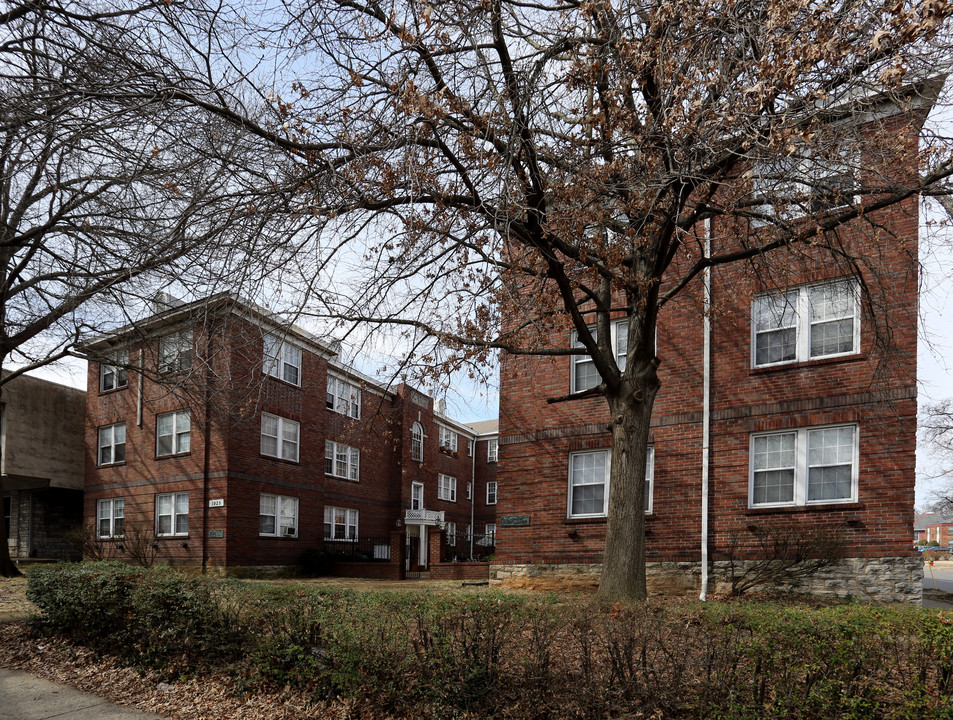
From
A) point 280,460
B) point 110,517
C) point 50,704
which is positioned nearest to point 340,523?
point 280,460

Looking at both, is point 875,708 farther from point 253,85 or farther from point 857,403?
point 857,403

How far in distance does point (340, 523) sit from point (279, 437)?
234 inches

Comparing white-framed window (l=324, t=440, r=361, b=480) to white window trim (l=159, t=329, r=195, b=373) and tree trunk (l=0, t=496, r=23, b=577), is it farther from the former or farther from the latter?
white window trim (l=159, t=329, r=195, b=373)

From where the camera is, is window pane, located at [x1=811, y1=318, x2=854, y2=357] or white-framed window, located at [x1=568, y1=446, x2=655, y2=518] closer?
window pane, located at [x1=811, y1=318, x2=854, y2=357]

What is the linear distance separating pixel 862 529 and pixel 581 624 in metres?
11.1

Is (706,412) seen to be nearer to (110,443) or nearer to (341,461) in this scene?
(341,461)

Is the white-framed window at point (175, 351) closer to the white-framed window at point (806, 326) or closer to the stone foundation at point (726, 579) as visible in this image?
the stone foundation at point (726, 579)

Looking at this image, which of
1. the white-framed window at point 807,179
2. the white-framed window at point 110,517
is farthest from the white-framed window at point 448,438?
the white-framed window at point 807,179

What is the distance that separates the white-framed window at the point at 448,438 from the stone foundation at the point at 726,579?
66.9 ft

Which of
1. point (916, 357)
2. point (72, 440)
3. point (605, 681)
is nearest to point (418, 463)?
point (72, 440)

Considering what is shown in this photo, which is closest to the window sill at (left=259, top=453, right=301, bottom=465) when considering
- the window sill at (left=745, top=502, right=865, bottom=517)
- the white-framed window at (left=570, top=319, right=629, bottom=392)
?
the white-framed window at (left=570, top=319, right=629, bottom=392)

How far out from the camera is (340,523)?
99.5 feet

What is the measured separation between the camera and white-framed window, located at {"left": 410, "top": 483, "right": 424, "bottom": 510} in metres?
36.2

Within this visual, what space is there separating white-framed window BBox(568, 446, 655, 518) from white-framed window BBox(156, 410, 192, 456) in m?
13.9
